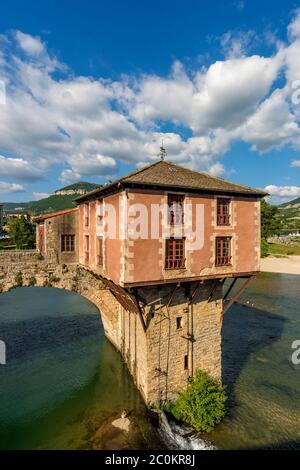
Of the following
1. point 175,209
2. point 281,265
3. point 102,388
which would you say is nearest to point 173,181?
point 175,209

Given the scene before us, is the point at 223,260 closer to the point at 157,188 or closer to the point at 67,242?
the point at 157,188

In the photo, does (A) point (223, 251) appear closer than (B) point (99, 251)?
Yes

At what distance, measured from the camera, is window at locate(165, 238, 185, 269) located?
1592cm

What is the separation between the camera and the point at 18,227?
137 ft

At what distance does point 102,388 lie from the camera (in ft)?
64.8

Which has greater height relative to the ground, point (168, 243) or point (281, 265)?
point (168, 243)

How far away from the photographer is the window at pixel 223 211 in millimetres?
17375

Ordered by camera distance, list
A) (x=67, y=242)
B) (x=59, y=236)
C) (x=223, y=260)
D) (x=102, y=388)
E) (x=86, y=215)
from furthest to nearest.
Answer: (x=67, y=242) < (x=59, y=236) < (x=86, y=215) < (x=102, y=388) < (x=223, y=260)

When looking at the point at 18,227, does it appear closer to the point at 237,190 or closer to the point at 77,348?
the point at 77,348

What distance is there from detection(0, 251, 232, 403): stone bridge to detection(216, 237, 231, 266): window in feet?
4.75

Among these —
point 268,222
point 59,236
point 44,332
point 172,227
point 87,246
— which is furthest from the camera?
point 268,222

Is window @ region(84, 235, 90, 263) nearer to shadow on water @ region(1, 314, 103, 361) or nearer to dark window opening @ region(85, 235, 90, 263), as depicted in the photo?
dark window opening @ region(85, 235, 90, 263)

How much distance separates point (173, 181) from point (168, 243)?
3.38 metres
